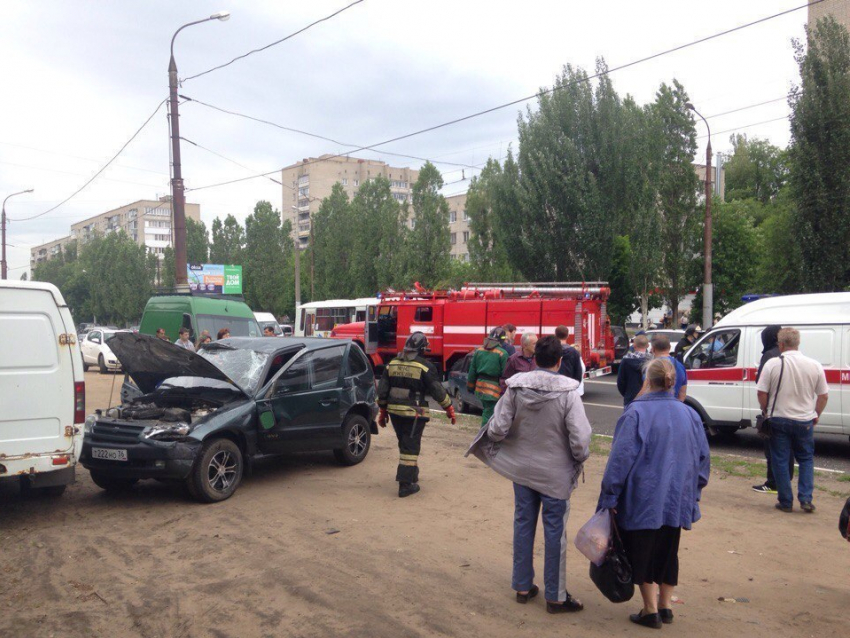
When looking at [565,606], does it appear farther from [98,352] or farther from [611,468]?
[98,352]

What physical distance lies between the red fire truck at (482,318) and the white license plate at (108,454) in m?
12.4

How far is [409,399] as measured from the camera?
7.83 metres

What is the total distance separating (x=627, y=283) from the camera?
34.4 metres

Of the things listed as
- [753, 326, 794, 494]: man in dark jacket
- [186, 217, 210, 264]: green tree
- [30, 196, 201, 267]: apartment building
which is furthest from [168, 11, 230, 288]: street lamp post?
[30, 196, 201, 267]: apartment building

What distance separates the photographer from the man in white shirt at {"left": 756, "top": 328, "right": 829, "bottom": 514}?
23.2ft

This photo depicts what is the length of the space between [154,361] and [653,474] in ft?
20.7

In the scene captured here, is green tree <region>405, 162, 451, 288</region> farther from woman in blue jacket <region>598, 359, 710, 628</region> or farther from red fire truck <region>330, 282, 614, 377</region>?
woman in blue jacket <region>598, 359, 710, 628</region>

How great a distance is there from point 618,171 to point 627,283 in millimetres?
5369

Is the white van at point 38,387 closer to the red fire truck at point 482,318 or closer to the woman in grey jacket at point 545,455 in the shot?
the woman in grey jacket at point 545,455

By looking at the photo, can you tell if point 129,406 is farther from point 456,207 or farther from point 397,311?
point 456,207

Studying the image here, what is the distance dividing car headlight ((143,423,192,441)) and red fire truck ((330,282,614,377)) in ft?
39.5

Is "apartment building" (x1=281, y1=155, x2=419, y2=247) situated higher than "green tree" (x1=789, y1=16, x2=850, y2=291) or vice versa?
"apartment building" (x1=281, y1=155, x2=419, y2=247)

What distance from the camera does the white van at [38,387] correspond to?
253 inches

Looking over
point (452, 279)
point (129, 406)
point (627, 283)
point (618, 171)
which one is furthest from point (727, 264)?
point (129, 406)
